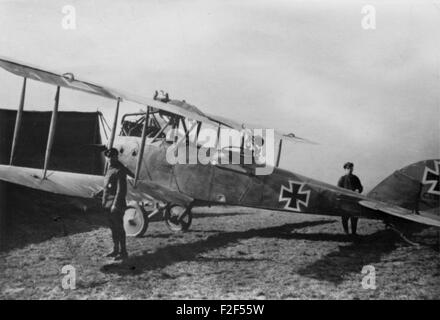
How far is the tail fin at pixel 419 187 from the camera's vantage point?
5656 millimetres

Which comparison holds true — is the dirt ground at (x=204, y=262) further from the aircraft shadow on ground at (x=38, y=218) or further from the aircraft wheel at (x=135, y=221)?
the aircraft wheel at (x=135, y=221)

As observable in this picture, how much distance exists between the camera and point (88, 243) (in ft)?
18.1

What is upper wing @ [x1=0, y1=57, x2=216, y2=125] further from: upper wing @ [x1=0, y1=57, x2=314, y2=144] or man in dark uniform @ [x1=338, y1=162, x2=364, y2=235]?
man in dark uniform @ [x1=338, y1=162, x2=364, y2=235]

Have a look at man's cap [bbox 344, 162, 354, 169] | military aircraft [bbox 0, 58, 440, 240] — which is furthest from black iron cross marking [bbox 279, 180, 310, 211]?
man's cap [bbox 344, 162, 354, 169]

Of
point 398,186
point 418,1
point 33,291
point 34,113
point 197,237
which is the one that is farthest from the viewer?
point 34,113

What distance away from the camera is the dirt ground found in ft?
13.1

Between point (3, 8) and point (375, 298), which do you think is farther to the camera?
point (3, 8)

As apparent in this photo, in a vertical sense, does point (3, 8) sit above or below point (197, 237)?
above

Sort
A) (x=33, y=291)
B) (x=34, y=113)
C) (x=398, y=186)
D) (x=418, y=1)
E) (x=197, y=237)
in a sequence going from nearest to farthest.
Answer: (x=33, y=291), (x=418, y=1), (x=398, y=186), (x=197, y=237), (x=34, y=113)

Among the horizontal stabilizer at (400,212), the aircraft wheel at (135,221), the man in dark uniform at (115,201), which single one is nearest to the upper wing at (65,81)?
the man in dark uniform at (115,201)
